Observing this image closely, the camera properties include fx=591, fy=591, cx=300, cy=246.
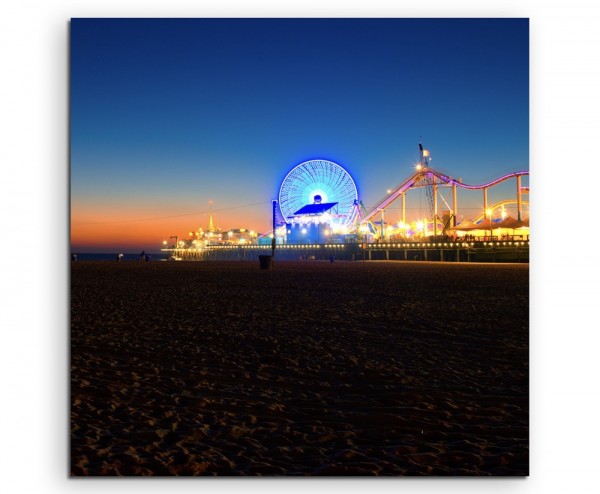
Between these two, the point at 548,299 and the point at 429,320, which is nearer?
the point at 548,299

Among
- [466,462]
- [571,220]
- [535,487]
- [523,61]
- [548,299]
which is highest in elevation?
[523,61]

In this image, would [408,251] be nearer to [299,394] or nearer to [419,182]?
[419,182]

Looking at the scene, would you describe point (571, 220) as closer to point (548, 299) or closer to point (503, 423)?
point (548, 299)

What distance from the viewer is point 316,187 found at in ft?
169

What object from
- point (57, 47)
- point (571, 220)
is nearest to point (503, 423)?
point (571, 220)

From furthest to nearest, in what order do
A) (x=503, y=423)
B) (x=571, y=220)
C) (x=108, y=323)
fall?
(x=108, y=323) < (x=571, y=220) < (x=503, y=423)

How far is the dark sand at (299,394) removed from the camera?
3842 mm

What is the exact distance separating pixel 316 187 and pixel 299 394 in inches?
1851

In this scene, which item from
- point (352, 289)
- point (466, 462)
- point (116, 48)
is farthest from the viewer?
point (352, 289)

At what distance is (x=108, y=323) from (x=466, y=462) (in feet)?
19.2

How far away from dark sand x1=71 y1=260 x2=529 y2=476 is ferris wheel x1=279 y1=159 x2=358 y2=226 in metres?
40.6

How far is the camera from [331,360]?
611 cm

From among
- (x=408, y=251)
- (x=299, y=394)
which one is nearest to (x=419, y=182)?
(x=408, y=251)

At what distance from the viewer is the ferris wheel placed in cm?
4938
